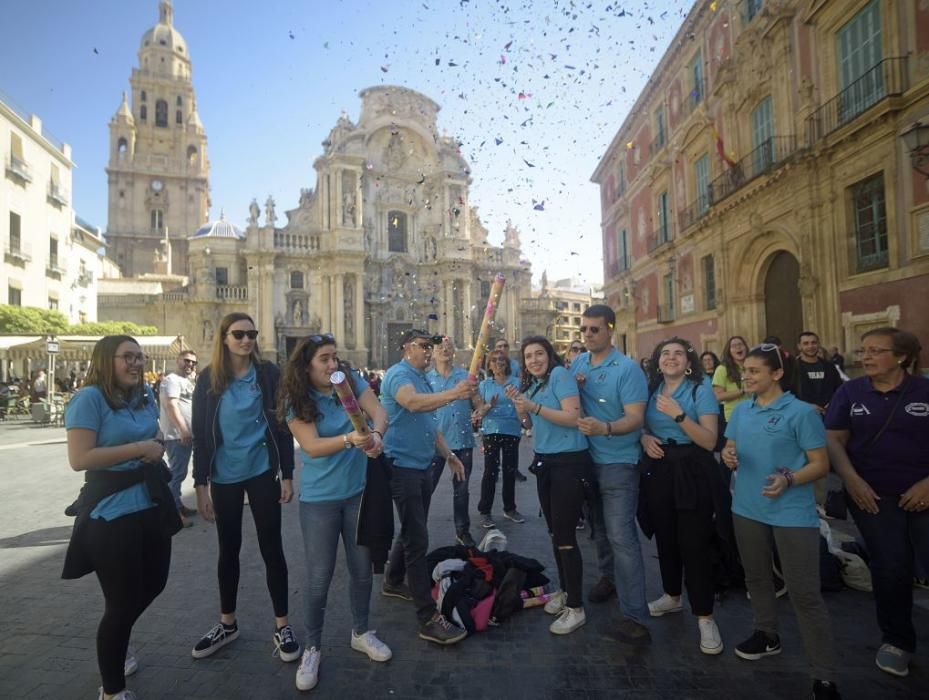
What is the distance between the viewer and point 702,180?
1722 centimetres

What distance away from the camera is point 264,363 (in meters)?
3.57

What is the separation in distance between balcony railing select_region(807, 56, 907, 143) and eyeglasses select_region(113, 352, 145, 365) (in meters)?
12.6

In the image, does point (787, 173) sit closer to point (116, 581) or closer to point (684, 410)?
point (684, 410)

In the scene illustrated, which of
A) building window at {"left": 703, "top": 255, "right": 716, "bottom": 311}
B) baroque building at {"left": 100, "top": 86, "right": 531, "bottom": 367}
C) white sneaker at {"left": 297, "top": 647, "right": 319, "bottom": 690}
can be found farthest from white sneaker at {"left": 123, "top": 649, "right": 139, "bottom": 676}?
baroque building at {"left": 100, "top": 86, "right": 531, "bottom": 367}

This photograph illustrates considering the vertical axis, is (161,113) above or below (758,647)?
above

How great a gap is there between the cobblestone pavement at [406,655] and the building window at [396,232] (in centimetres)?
3419

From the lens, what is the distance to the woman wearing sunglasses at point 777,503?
2.79 m

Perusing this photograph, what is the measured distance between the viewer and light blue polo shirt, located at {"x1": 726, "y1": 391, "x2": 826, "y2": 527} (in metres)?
2.87

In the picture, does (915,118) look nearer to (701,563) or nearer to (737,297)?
(737,297)

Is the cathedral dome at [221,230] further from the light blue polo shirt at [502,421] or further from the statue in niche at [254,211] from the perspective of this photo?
the light blue polo shirt at [502,421]

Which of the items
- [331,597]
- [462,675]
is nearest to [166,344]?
[331,597]

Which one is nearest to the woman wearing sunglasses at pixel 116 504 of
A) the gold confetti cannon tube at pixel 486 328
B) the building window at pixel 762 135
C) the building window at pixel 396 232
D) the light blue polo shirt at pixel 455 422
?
the gold confetti cannon tube at pixel 486 328

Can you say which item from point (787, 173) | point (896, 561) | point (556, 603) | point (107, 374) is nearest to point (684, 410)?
point (896, 561)

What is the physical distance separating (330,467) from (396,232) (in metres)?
36.0
